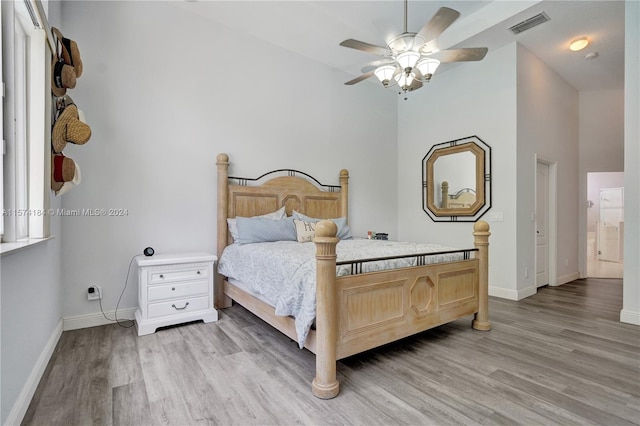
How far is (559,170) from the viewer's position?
4.94 meters

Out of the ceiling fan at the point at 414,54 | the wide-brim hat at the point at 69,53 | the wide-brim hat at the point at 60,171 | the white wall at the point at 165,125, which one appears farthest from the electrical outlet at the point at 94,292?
the ceiling fan at the point at 414,54

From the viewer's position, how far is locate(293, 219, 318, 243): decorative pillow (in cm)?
354

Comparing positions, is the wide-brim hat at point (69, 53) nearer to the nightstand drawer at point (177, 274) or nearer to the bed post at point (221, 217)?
the bed post at point (221, 217)

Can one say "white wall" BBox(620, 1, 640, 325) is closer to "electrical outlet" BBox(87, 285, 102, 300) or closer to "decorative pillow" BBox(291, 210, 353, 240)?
"decorative pillow" BBox(291, 210, 353, 240)

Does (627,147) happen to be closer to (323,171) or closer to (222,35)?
(323,171)

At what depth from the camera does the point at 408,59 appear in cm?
255

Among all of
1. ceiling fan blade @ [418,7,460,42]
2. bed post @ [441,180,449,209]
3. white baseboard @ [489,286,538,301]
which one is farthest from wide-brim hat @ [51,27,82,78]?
white baseboard @ [489,286,538,301]

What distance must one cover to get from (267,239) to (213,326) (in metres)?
1.00

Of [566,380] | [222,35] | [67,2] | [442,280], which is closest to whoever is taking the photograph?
[566,380]

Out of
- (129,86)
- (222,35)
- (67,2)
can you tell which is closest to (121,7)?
(67,2)

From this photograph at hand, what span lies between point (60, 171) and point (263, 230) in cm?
178

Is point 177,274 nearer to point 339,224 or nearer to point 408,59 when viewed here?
point 339,224

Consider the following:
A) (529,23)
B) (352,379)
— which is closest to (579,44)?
(529,23)

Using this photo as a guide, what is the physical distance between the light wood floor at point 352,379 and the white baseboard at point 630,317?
282 mm
